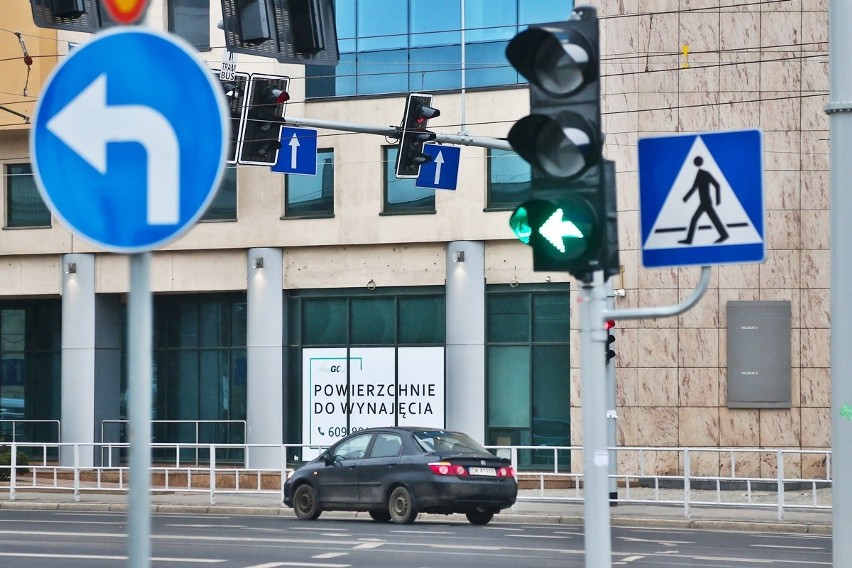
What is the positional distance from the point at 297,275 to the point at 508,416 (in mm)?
5565

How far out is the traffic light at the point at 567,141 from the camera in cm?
610

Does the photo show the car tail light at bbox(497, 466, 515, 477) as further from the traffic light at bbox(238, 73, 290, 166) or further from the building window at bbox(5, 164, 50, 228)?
the building window at bbox(5, 164, 50, 228)

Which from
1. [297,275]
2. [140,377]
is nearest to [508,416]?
[297,275]

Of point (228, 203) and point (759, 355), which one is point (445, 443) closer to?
point (759, 355)

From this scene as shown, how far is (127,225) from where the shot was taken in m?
4.41

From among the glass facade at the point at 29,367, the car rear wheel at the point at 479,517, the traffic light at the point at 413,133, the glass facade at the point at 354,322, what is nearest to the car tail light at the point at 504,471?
the car rear wheel at the point at 479,517

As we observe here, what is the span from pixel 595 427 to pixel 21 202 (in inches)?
1164

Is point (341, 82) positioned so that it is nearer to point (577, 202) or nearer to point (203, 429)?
point (203, 429)

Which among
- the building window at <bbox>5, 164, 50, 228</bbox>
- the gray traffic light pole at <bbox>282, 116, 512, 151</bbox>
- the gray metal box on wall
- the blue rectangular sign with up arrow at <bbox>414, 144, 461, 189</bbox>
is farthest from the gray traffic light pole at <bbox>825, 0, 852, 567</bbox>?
the building window at <bbox>5, 164, 50, 228</bbox>

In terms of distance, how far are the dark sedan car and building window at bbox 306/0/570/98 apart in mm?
10305

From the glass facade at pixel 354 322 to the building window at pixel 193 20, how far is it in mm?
5917

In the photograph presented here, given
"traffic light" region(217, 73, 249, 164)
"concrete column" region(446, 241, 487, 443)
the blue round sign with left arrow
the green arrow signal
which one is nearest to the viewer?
the blue round sign with left arrow

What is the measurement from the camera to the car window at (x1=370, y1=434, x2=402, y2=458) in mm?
21469

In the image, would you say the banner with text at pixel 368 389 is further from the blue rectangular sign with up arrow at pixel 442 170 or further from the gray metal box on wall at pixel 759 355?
the blue rectangular sign with up arrow at pixel 442 170
